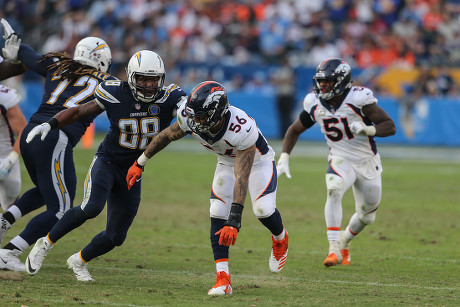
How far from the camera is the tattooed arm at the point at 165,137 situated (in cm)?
532

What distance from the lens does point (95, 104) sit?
5613 millimetres

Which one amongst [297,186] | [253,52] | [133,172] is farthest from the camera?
[253,52]

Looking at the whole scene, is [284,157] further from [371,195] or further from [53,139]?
[53,139]

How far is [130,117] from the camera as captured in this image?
5.61 m

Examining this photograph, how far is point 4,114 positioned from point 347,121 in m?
3.23

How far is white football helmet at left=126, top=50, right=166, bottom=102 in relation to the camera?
18.0ft

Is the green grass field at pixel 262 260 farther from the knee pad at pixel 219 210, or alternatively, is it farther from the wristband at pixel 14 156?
the wristband at pixel 14 156

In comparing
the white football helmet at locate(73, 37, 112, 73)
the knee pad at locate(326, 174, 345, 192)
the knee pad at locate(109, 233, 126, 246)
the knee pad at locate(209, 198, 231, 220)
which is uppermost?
the white football helmet at locate(73, 37, 112, 73)

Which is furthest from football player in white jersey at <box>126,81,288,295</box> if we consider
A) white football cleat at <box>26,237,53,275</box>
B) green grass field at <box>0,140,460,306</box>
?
white football cleat at <box>26,237,53,275</box>

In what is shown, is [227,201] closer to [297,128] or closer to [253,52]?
[297,128]

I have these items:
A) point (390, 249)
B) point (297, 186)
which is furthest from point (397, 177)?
point (390, 249)

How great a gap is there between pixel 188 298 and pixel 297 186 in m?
7.72

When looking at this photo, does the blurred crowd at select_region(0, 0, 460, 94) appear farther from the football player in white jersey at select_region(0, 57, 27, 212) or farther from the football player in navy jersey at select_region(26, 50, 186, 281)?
the football player in navy jersey at select_region(26, 50, 186, 281)

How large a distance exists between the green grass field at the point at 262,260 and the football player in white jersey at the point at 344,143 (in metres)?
0.41
